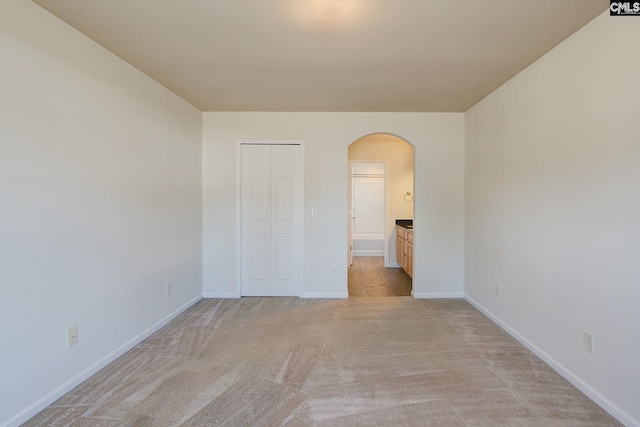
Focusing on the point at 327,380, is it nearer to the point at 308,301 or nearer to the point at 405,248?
the point at 308,301

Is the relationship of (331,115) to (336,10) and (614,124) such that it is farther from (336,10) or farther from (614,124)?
(614,124)

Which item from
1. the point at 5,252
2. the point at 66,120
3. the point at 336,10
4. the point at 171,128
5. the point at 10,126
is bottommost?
the point at 5,252

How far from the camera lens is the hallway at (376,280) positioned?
12.7 ft

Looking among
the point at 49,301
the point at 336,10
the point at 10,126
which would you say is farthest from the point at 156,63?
the point at 49,301

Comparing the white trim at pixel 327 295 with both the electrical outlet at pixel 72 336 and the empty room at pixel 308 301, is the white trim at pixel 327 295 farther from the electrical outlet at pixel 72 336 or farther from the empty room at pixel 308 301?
the electrical outlet at pixel 72 336

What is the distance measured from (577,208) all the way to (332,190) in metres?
2.35

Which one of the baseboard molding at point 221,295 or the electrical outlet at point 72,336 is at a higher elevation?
the electrical outlet at point 72,336

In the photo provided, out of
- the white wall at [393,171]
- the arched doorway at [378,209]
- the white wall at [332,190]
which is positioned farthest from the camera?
the white wall at [393,171]

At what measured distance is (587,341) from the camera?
1.76 m

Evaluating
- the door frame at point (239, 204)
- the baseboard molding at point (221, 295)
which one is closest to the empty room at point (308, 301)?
the baseboard molding at point (221, 295)

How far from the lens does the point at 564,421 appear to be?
1534 mm

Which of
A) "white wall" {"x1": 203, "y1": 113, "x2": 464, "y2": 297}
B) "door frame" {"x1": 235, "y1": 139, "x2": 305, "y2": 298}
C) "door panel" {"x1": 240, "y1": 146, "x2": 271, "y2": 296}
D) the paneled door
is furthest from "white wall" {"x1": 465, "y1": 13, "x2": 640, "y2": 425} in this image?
"door panel" {"x1": 240, "y1": 146, "x2": 271, "y2": 296}

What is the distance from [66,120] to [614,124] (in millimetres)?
3462

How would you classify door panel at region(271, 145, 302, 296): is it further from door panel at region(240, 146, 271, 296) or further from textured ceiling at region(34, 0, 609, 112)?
textured ceiling at region(34, 0, 609, 112)
